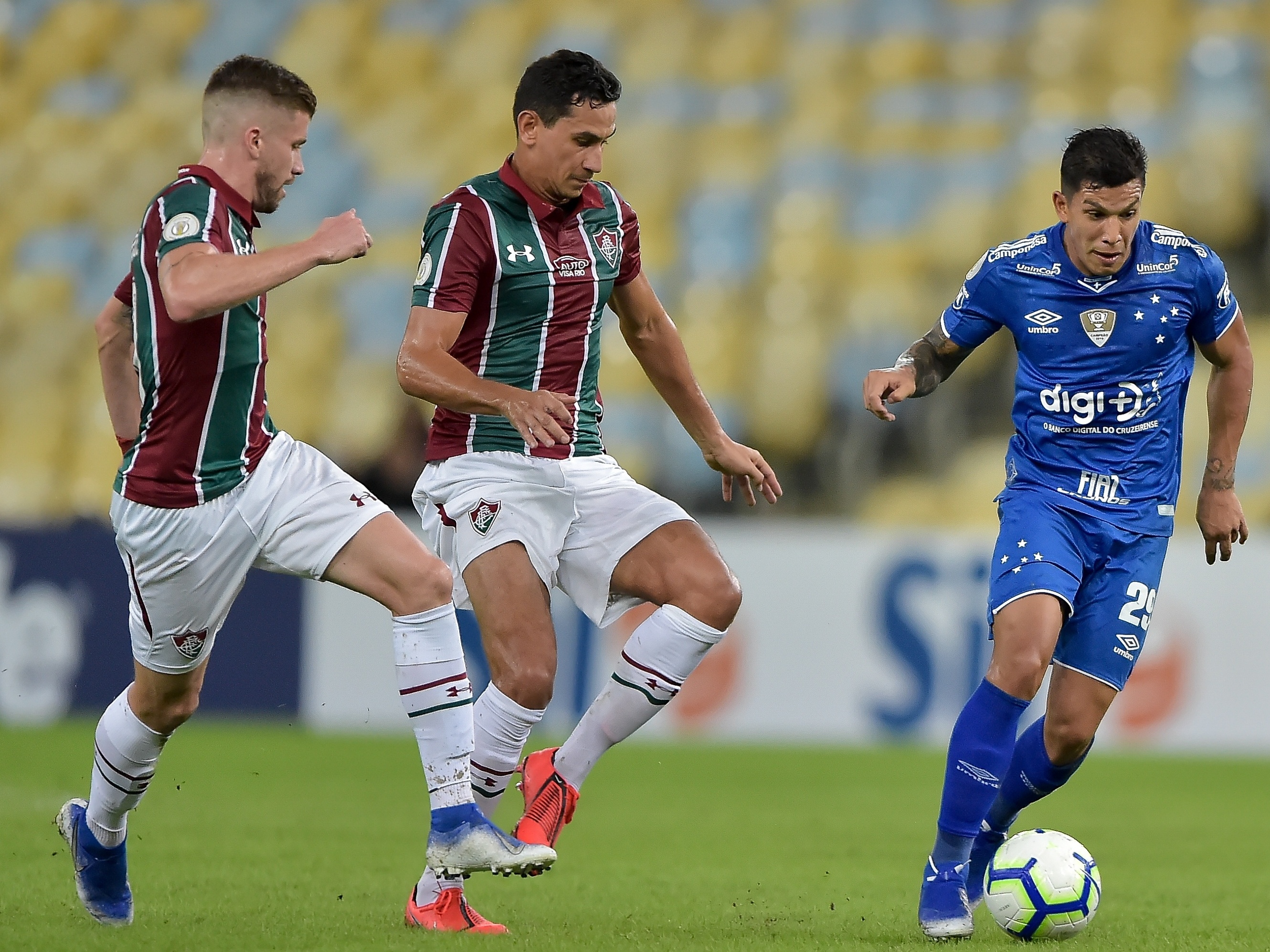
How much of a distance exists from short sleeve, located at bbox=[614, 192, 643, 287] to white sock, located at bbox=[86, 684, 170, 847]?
1.86 m

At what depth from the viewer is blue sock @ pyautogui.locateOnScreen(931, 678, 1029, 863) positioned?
4.55 m

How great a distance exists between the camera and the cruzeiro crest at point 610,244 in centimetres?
520

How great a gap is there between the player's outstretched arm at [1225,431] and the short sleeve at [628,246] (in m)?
1.64

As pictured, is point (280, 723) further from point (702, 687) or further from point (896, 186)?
point (896, 186)

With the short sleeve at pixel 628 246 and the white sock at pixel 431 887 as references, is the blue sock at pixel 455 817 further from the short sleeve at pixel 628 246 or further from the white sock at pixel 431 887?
the short sleeve at pixel 628 246

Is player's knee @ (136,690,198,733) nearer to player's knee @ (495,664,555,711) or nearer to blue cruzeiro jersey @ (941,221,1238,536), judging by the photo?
player's knee @ (495,664,555,711)

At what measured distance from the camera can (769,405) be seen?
40.3ft

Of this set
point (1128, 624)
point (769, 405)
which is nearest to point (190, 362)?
point (1128, 624)

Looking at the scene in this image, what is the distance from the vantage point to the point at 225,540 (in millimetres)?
4566

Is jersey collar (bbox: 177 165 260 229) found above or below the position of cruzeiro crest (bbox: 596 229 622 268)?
above

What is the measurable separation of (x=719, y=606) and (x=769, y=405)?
7.37 meters

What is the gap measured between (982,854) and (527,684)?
138 cm

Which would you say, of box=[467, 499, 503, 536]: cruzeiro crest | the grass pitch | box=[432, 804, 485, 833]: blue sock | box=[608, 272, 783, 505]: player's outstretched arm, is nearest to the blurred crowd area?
the grass pitch

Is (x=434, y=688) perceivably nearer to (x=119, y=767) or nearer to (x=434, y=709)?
(x=434, y=709)
